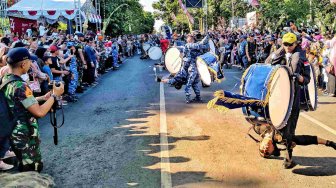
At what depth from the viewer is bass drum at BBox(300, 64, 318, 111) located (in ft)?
19.6

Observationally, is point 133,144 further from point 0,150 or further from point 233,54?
point 233,54

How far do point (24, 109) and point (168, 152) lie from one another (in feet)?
8.20

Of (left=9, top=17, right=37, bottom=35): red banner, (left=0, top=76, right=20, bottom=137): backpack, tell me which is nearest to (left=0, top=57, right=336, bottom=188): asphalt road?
(left=0, top=76, right=20, bottom=137): backpack

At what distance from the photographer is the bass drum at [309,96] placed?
235 inches

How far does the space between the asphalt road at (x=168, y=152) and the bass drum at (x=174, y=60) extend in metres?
2.04

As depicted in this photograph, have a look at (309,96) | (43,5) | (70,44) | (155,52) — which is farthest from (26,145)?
(43,5)

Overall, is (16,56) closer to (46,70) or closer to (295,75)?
(295,75)

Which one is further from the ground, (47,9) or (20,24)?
(47,9)

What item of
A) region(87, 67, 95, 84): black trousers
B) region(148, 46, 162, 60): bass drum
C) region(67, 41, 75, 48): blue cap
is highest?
region(67, 41, 75, 48): blue cap

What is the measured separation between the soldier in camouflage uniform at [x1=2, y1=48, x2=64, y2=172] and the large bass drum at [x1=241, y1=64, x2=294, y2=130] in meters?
2.71

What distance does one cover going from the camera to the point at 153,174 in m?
5.64

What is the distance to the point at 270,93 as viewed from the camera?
5.64 m

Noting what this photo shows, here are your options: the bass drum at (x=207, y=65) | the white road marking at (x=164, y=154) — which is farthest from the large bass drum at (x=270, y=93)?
the bass drum at (x=207, y=65)

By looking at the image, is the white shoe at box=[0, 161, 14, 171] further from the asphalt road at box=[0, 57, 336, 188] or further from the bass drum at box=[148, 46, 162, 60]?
the bass drum at box=[148, 46, 162, 60]
